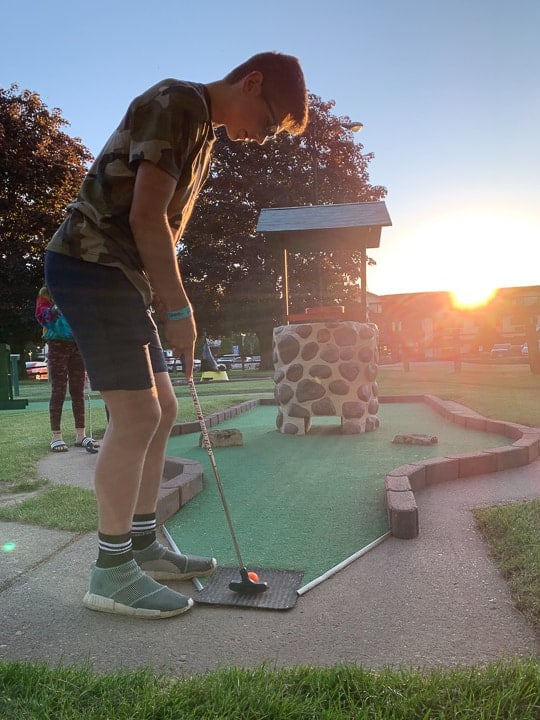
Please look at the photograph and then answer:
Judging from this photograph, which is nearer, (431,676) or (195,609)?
(431,676)

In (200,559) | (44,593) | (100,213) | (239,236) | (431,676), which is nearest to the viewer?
(431,676)

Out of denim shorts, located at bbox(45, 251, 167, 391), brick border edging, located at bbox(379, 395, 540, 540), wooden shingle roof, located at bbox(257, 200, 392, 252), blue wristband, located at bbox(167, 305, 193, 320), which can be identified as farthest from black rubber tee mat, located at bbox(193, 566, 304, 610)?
wooden shingle roof, located at bbox(257, 200, 392, 252)

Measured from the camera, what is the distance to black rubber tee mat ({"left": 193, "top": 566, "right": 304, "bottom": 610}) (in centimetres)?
183

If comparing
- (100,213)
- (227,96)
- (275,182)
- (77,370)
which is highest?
(275,182)

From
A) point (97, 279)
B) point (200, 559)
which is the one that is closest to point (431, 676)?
point (200, 559)

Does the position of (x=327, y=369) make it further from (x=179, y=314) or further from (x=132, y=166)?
(x=132, y=166)

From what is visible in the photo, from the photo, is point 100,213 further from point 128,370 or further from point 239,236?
point 239,236

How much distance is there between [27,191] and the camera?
78.2 ft

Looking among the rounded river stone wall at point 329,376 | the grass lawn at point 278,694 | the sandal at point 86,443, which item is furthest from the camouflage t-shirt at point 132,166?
the rounded river stone wall at point 329,376

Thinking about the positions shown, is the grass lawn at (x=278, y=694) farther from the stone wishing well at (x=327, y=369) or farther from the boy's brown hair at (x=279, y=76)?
the stone wishing well at (x=327, y=369)

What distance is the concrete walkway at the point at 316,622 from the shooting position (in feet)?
4.93

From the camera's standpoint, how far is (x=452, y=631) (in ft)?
5.32

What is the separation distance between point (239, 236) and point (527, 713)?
23.8 m

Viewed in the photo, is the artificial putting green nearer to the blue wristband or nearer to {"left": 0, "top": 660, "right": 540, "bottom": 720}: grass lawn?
{"left": 0, "top": 660, "right": 540, "bottom": 720}: grass lawn
